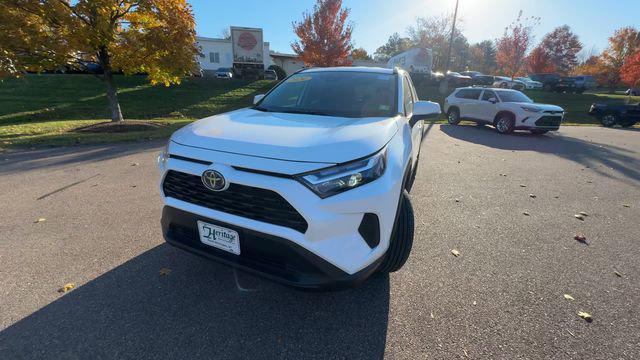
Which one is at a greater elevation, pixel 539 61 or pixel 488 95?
pixel 539 61

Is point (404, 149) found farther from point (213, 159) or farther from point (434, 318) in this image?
point (213, 159)

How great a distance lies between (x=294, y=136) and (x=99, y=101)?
18.9 metres

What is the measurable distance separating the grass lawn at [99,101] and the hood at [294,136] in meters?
7.98

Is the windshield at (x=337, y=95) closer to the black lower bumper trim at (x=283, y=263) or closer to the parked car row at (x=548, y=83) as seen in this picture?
the black lower bumper trim at (x=283, y=263)

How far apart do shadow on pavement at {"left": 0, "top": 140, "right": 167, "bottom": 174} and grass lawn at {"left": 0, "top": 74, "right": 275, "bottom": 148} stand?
178 cm

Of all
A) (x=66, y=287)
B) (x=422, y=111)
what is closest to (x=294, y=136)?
(x=422, y=111)

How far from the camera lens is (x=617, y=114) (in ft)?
52.2

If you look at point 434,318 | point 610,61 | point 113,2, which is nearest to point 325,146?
point 434,318

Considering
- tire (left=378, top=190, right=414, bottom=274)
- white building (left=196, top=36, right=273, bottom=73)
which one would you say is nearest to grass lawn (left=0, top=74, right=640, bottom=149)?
tire (left=378, top=190, right=414, bottom=274)

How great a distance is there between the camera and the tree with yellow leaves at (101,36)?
8305 millimetres

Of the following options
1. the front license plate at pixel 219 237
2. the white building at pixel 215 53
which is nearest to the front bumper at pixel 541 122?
the front license plate at pixel 219 237

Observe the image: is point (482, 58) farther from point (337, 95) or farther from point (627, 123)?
point (337, 95)

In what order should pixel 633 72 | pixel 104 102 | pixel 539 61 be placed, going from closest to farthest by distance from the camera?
pixel 104 102 → pixel 633 72 → pixel 539 61

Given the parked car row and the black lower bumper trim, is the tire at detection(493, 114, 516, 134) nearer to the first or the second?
the black lower bumper trim
